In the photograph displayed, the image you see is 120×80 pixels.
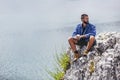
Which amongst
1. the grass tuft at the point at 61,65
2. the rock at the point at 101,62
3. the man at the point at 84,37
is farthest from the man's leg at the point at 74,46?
the grass tuft at the point at 61,65

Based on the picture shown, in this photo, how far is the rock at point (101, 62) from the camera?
11383 millimetres

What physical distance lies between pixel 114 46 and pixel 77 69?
53.7 inches

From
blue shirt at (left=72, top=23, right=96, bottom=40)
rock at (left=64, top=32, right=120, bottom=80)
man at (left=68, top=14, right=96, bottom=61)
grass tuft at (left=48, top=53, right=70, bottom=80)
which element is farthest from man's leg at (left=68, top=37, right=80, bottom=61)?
grass tuft at (left=48, top=53, right=70, bottom=80)

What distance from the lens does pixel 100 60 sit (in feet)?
39.5

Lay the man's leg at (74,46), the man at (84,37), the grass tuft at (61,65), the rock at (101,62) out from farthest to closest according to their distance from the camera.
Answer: the grass tuft at (61,65) → the man's leg at (74,46) → the man at (84,37) → the rock at (101,62)

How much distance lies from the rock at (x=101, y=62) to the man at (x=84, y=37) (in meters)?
0.17

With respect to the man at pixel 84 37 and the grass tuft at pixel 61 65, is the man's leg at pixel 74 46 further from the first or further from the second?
the grass tuft at pixel 61 65

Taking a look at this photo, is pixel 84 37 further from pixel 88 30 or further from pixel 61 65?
pixel 61 65

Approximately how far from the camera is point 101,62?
463 inches

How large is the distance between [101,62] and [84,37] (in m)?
1.59

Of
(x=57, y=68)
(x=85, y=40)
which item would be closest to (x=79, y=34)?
(x=85, y=40)

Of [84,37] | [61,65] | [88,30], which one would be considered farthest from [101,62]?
[61,65]

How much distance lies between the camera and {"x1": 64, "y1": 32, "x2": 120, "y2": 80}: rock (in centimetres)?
1138

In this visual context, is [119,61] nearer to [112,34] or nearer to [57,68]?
[112,34]
